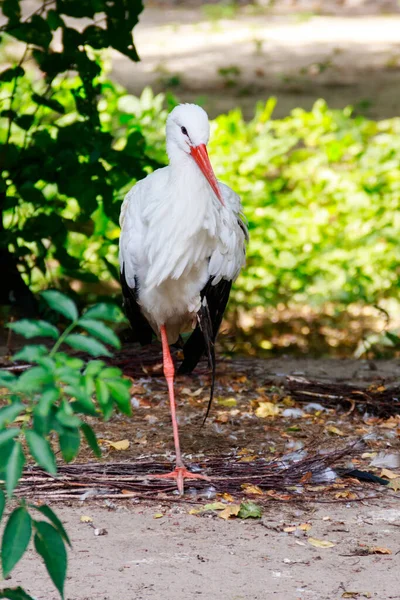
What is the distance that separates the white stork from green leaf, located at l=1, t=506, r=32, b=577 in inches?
67.9

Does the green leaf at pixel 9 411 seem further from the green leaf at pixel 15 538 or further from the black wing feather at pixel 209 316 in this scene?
the black wing feather at pixel 209 316

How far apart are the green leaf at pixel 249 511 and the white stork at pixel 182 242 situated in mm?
272

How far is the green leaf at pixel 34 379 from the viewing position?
1734mm

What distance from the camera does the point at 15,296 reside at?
549 cm

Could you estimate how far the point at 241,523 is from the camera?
3254 millimetres

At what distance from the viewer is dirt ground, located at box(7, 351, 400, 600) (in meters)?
2.79

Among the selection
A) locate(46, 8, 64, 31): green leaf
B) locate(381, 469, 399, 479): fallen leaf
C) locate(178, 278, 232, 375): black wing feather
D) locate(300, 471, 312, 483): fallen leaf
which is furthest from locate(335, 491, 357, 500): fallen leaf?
locate(46, 8, 64, 31): green leaf

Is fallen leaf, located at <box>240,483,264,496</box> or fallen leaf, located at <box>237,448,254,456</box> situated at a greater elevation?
fallen leaf, located at <box>240,483,264,496</box>

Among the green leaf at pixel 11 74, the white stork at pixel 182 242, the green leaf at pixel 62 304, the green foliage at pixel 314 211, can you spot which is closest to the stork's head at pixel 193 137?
the white stork at pixel 182 242

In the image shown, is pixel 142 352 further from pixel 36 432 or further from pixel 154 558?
pixel 36 432

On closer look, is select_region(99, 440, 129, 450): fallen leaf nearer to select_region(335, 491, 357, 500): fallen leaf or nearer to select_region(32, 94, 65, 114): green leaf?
select_region(335, 491, 357, 500): fallen leaf

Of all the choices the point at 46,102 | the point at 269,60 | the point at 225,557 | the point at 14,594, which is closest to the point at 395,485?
the point at 225,557

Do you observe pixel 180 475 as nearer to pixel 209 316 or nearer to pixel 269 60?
pixel 209 316

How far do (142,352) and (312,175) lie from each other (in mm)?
2678
